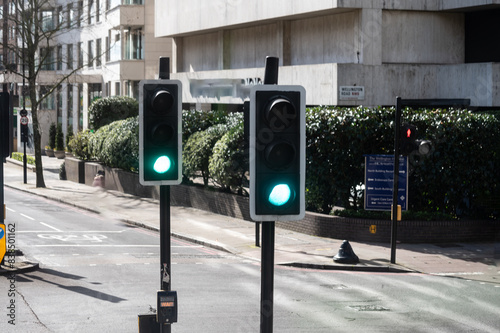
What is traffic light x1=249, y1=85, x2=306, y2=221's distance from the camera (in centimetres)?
641

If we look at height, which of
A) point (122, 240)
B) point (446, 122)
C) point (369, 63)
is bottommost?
point (122, 240)

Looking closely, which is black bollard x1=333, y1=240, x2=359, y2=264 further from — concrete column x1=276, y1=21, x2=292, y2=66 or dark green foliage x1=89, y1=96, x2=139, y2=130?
dark green foliage x1=89, y1=96, x2=139, y2=130

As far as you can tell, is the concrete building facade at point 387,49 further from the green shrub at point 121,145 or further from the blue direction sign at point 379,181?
the blue direction sign at point 379,181

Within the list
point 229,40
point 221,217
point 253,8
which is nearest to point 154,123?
point 221,217

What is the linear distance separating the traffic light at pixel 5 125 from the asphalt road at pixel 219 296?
2.58m

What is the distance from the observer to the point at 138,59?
52.7m

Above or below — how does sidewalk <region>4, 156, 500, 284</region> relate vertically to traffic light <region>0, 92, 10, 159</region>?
below

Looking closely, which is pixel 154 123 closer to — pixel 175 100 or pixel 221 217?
pixel 175 100

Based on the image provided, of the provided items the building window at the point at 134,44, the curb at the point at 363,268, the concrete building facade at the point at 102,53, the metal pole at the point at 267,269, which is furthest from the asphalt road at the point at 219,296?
the building window at the point at 134,44

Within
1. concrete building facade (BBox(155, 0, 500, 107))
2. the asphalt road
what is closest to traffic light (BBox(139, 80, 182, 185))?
the asphalt road

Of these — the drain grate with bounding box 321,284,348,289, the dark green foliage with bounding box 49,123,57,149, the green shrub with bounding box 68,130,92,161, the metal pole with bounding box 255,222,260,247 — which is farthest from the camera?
the dark green foliage with bounding box 49,123,57,149

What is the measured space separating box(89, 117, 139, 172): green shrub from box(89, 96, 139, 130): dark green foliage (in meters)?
5.40

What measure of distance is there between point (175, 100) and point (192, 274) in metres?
9.60

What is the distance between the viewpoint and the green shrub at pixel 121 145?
35.9 metres
